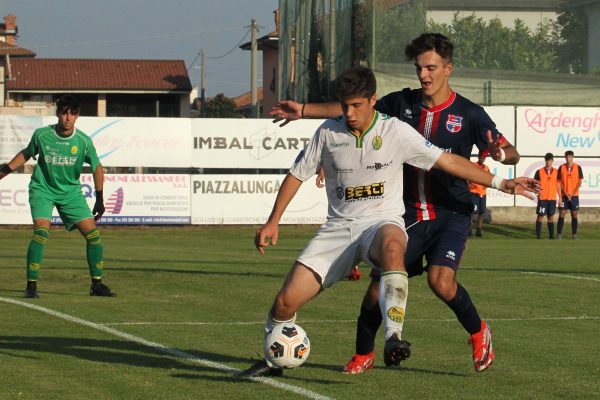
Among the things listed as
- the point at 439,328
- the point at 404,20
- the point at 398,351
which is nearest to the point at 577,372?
the point at 398,351

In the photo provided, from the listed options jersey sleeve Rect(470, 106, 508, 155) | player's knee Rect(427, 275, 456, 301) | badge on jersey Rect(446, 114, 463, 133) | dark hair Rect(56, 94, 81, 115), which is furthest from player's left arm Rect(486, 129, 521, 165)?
dark hair Rect(56, 94, 81, 115)

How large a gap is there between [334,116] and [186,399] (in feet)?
7.43

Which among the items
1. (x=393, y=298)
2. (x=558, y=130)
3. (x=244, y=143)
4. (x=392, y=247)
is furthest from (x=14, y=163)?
(x=558, y=130)

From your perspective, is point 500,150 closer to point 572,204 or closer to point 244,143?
point 572,204

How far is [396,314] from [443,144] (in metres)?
1.69

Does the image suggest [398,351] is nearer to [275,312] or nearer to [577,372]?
[275,312]

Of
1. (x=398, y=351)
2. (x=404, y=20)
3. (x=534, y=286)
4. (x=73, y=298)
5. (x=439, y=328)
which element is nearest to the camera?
(x=398, y=351)

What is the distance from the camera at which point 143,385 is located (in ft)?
25.0

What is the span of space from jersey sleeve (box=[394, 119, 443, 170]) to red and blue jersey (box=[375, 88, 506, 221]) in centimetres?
60

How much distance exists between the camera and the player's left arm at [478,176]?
769cm

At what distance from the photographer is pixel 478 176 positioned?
772cm

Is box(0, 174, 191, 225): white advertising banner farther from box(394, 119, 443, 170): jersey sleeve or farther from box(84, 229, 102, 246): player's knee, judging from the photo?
box(394, 119, 443, 170): jersey sleeve

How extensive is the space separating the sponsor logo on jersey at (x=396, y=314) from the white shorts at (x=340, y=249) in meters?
0.52

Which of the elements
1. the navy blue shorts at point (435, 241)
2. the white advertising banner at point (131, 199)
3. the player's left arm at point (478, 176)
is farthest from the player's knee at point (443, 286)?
the white advertising banner at point (131, 199)
